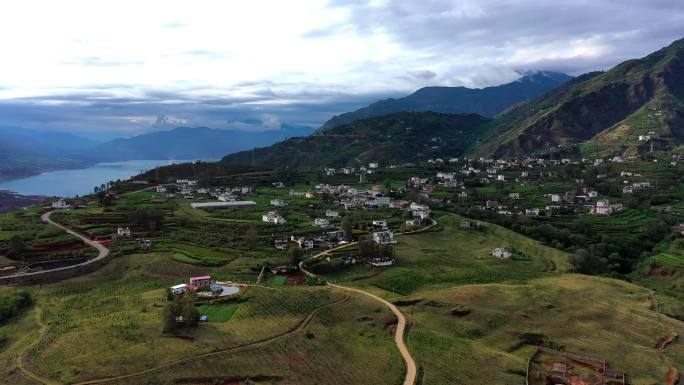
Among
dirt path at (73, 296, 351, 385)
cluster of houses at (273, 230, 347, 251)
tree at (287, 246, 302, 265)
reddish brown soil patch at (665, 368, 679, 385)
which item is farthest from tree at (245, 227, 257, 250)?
reddish brown soil patch at (665, 368, 679, 385)

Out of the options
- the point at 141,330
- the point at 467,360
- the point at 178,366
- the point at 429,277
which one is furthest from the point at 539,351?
the point at 141,330

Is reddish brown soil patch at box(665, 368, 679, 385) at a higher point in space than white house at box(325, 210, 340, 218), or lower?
lower

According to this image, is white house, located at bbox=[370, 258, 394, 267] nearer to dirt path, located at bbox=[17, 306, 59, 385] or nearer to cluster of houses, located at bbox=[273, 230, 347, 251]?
cluster of houses, located at bbox=[273, 230, 347, 251]

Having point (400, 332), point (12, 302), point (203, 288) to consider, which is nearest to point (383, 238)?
point (203, 288)

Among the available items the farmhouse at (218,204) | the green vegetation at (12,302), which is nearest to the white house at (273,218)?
the farmhouse at (218,204)

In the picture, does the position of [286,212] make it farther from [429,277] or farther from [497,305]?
[497,305]

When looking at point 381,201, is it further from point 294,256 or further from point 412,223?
point 294,256
